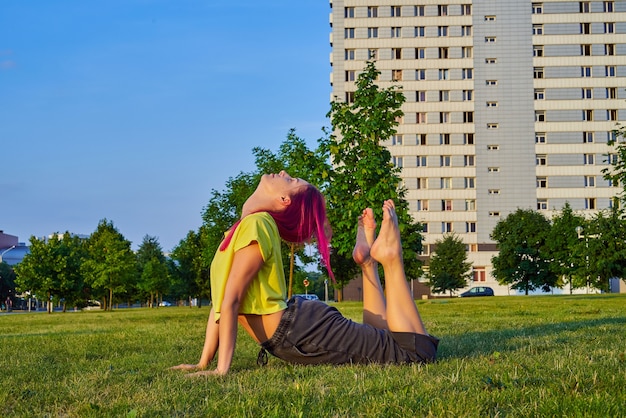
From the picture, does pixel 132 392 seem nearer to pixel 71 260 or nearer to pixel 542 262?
pixel 71 260

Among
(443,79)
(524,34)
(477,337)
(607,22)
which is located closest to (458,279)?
(443,79)

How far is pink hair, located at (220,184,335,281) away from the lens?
556 centimetres

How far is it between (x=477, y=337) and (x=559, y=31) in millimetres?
81936

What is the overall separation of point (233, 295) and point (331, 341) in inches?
32.8

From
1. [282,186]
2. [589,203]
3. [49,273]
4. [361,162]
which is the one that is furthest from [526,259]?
[282,186]

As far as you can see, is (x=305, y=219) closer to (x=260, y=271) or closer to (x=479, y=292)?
(x=260, y=271)

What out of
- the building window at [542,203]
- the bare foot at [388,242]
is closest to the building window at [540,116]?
the building window at [542,203]

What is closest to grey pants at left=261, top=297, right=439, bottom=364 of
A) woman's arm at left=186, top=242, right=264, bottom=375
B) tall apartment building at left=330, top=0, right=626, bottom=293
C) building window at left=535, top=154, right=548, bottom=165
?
woman's arm at left=186, top=242, right=264, bottom=375

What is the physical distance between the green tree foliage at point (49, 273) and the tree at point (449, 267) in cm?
3447

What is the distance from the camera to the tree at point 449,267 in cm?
6844

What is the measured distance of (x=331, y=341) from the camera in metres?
5.28

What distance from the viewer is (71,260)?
4891 cm

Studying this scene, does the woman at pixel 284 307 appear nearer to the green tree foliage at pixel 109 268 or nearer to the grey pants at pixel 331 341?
the grey pants at pixel 331 341

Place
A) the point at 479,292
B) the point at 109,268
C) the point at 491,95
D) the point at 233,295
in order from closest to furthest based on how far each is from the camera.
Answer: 1. the point at 233,295
2. the point at 109,268
3. the point at 479,292
4. the point at 491,95
